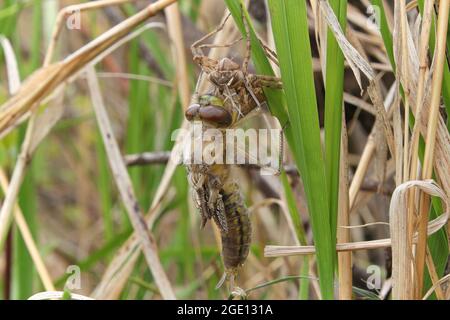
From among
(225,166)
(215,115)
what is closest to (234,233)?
(225,166)

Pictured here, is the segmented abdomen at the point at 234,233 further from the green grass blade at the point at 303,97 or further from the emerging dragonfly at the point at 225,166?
the green grass blade at the point at 303,97

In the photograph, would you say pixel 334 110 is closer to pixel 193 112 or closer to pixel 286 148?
pixel 193 112

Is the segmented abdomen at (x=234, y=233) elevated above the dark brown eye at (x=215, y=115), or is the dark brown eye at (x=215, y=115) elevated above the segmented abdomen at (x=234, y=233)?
the dark brown eye at (x=215, y=115)

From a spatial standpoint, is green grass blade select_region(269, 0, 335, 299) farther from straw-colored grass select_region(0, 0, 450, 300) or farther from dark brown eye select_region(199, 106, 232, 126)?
dark brown eye select_region(199, 106, 232, 126)

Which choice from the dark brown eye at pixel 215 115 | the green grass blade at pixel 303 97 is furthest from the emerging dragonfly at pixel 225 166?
the green grass blade at pixel 303 97
